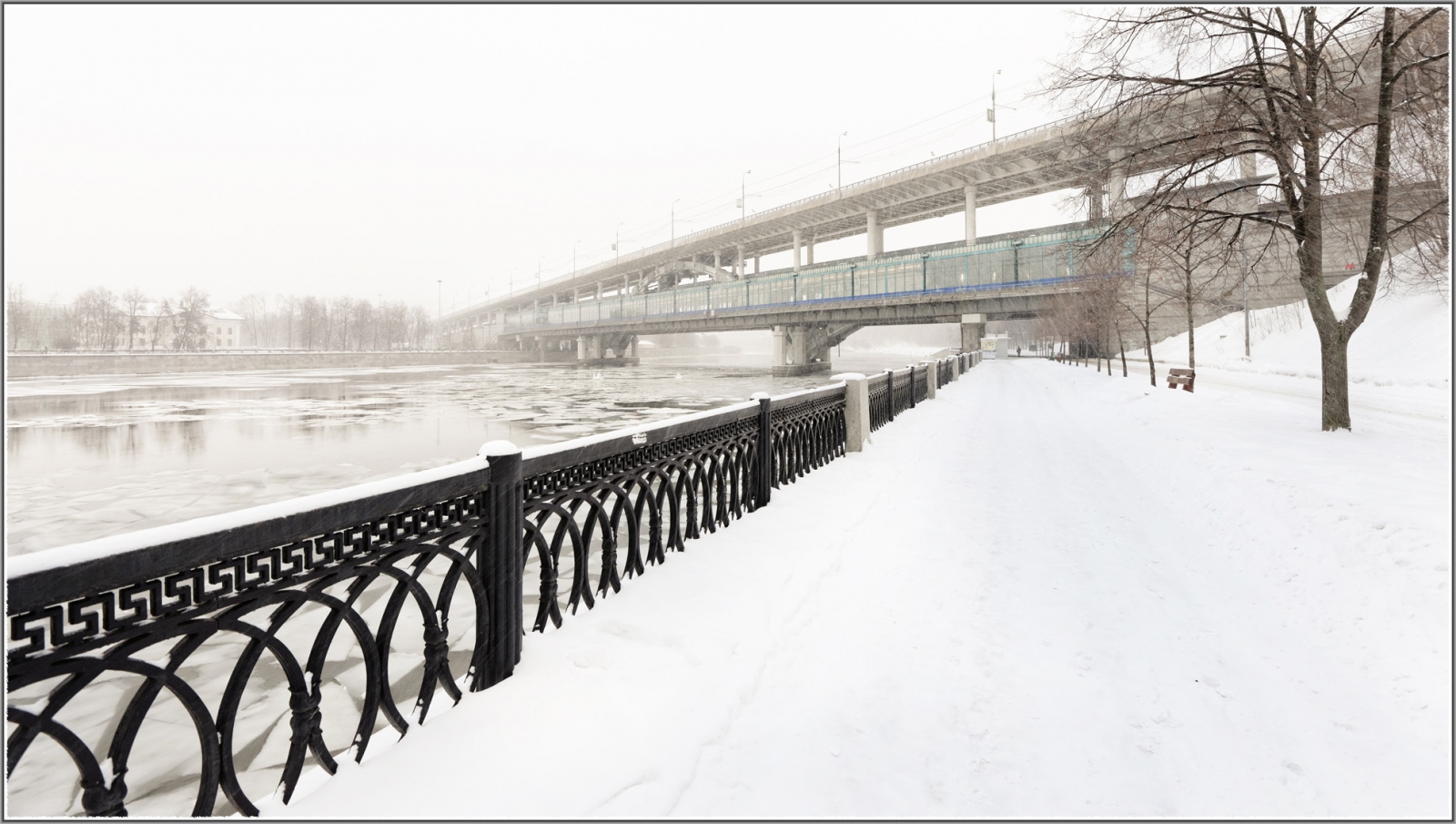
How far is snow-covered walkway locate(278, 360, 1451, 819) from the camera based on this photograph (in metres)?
2.76

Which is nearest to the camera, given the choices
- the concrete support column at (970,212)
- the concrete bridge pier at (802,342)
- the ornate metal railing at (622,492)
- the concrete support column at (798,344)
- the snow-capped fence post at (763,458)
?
the ornate metal railing at (622,492)

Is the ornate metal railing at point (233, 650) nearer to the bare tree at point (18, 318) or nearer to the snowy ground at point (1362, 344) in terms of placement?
the snowy ground at point (1362, 344)

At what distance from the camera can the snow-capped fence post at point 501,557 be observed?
3.37 metres

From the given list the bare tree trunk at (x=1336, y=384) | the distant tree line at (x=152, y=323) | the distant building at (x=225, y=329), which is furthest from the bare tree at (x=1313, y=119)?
the distant building at (x=225, y=329)

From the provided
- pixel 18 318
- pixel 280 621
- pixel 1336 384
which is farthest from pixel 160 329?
pixel 1336 384

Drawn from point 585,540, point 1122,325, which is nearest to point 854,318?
point 1122,325

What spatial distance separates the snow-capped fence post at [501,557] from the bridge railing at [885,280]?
98.8ft

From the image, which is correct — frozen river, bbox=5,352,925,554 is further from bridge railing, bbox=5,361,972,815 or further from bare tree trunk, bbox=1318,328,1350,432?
bare tree trunk, bbox=1318,328,1350,432

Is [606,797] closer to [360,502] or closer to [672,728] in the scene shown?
[672,728]

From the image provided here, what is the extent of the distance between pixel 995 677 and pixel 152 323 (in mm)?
104844

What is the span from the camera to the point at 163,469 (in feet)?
39.9

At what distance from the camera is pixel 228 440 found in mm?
16078

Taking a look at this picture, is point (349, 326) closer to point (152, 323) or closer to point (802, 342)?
point (152, 323)

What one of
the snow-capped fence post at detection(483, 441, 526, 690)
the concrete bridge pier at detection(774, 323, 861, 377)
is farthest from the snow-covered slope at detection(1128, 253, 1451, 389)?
the concrete bridge pier at detection(774, 323, 861, 377)
